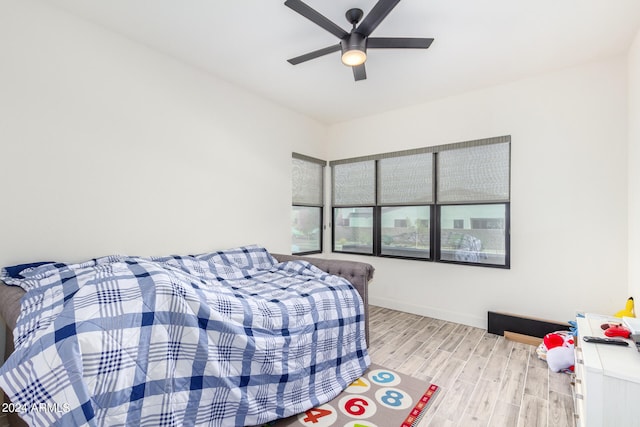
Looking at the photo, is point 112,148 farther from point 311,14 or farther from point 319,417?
point 319,417

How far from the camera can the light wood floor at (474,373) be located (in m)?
1.72

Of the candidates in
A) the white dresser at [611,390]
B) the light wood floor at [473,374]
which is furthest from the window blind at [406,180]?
the white dresser at [611,390]

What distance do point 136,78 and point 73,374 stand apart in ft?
7.45

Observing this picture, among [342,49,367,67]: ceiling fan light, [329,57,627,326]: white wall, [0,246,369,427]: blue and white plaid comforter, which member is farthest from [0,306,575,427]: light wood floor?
[342,49,367,67]: ceiling fan light

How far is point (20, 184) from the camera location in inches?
A: 74.0

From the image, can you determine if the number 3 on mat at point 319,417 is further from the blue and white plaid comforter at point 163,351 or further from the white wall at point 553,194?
the white wall at point 553,194

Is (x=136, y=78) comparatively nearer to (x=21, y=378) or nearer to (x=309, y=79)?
(x=309, y=79)

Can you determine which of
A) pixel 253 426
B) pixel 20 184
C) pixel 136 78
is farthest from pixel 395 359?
pixel 136 78

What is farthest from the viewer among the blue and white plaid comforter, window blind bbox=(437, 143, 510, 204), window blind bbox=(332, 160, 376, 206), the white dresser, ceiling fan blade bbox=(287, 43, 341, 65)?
window blind bbox=(332, 160, 376, 206)

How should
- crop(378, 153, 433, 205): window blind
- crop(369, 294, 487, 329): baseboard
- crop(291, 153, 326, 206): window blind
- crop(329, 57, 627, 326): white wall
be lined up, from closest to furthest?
crop(329, 57, 627, 326): white wall < crop(369, 294, 487, 329): baseboard < crop(378, 153, 433, 205): window blind < crop(291, 153, 326, 206): window blind

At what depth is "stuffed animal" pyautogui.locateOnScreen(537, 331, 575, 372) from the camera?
2195 millimetres

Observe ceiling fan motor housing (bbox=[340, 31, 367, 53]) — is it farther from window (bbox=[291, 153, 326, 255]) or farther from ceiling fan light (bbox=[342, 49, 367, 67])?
window (bbox=[291, 153, 326, 255])

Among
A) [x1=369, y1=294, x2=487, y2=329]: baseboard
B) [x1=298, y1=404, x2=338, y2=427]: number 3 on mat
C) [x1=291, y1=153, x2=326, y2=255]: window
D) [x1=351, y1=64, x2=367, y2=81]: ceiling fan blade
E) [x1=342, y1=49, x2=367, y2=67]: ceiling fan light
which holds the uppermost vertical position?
[x1=351, y1=64, x2=367, y2=81]: ceiling fan blade

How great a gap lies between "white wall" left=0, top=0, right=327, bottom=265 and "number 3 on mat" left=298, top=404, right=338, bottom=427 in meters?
1.74
